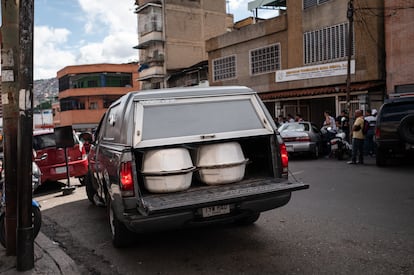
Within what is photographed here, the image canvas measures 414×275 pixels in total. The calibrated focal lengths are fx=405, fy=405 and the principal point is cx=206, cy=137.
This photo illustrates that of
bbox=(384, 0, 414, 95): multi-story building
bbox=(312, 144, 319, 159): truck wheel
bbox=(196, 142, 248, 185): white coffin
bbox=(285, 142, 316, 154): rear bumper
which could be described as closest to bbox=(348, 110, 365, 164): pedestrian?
bbox=(285, 142, 316, 154): rear bumper

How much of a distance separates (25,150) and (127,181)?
1.15 meters

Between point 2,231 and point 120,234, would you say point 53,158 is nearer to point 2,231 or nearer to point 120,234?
point 2,231

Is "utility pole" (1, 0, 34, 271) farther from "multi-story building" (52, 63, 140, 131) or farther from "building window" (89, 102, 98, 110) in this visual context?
"building window" (89, 102, 98, 110)

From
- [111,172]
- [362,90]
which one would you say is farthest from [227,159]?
[362,90]

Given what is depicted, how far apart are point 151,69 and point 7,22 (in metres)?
38.2

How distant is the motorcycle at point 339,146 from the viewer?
13.8m

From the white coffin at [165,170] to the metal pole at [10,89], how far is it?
1.53m

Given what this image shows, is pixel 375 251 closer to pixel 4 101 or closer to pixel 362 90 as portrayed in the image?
pixel 4 101

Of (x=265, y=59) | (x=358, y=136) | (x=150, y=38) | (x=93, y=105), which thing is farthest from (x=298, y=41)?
(x=93, y=105)

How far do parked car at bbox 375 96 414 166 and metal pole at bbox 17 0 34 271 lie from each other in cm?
896

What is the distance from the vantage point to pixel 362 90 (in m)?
19.3

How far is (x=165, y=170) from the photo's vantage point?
4.56 meters

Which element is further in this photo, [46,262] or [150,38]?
[150,38]

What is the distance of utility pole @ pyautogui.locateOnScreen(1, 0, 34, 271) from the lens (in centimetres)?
430
